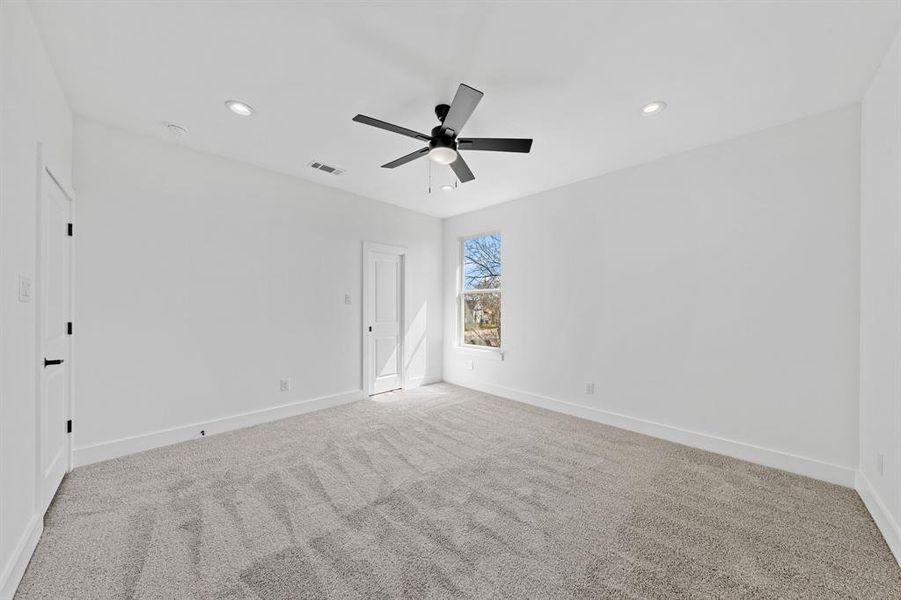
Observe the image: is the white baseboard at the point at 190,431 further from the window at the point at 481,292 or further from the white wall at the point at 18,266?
the window at the point at 481,292

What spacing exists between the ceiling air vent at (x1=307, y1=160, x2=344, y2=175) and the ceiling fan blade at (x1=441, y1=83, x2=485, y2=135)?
5.83 feet

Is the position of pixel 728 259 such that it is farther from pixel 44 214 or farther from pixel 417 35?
pixel 44 214

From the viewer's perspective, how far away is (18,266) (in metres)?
1.68

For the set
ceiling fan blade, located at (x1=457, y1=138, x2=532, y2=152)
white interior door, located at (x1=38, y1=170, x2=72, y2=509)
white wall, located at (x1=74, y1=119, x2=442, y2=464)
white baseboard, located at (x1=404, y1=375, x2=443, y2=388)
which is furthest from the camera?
white baseboard, located at (x1=404, y1=375, x2=443, y2=388)

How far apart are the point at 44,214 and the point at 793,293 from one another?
502 cm

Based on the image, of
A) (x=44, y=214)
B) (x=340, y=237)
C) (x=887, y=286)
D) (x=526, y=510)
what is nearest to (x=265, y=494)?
(x=526, y=510)

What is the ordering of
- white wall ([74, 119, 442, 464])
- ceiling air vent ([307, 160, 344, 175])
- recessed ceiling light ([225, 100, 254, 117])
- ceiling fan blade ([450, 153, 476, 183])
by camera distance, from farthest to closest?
ceiling air vent ([307, 160, 344, 175]) → white wall ([74, 119, 442, 464]) → ceiling fan blade ([450, 153, 476, 183]) → recessed ceiling light ([225, 100, 254, 117])

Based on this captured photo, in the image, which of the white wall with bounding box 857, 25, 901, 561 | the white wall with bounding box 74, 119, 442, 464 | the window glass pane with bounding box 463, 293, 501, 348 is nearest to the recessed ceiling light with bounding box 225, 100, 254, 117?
the white wall with bounding box 74, 119, 442, 464

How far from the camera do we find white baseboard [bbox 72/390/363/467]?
273 centimetres

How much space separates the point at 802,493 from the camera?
93.4 inches

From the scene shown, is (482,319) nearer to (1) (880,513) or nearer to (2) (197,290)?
(2) (197,290)

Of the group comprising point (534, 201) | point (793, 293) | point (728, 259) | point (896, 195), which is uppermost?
point (534, 201)

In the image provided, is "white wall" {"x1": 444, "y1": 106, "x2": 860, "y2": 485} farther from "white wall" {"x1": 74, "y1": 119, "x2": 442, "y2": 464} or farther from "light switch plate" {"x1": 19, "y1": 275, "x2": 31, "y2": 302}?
"light switch plate" {"x1": 19, "y1": 275, "x2": 31, "y2": 302}

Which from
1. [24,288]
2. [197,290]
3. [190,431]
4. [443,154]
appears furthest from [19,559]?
[443,154]
